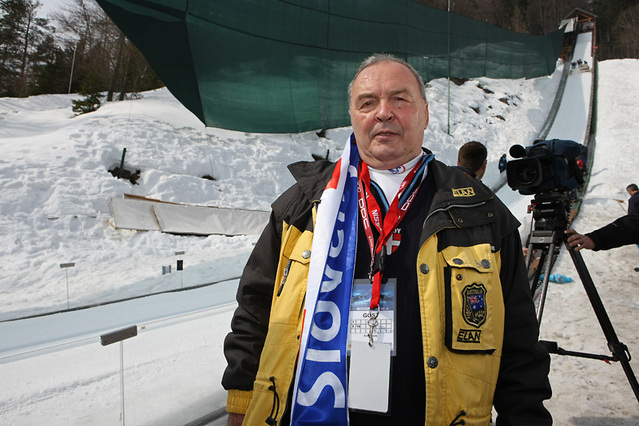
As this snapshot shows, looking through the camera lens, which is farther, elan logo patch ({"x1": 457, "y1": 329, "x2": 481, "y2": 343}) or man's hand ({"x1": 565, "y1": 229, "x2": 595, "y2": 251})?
man's hand ({"x1": 565, "y1": 229, "x2": 595, "y2": 251})

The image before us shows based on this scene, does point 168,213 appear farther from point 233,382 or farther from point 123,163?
point 233,382

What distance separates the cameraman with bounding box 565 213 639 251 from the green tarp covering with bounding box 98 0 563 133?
6.03 m

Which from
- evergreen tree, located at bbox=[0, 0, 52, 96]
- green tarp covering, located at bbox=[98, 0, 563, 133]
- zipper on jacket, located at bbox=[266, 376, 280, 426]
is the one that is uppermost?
evergreen tree, located at bbox=[0, 0, 52, 96]

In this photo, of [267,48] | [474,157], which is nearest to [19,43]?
[267,48]

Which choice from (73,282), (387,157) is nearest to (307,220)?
(387,157)

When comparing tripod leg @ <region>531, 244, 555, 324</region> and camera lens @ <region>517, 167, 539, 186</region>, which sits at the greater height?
camera lens @ <region>517, 167, 539, 186</region>

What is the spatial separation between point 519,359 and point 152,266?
588 centimetres

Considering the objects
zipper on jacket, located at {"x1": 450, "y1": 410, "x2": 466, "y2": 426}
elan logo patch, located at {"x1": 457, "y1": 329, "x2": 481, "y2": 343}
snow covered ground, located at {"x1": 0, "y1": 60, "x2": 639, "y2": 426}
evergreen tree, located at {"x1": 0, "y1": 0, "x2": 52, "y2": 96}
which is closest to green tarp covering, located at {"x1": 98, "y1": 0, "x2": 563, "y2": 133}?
snow covered ground, located at {"x1": 0, "y1": 60, "x2": 639, "y2": 426}

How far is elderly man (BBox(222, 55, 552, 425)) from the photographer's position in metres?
1.19

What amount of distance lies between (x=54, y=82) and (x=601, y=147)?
2712 centimetres

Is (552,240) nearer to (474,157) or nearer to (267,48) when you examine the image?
(474,157)

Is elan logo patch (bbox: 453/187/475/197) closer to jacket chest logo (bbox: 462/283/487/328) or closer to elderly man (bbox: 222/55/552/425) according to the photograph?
elderly man (bbox: 222/55/552/425)

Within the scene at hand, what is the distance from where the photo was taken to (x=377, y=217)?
4.57 ft

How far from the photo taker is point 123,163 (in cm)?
970
